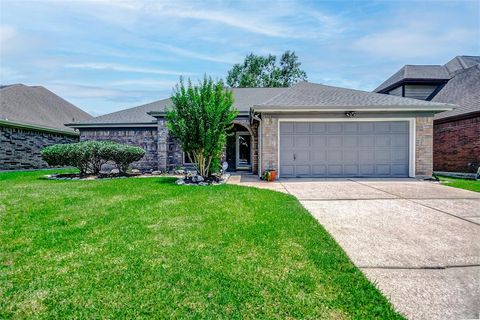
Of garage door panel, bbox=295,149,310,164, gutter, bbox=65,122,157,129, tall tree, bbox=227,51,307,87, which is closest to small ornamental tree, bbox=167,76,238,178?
garage door panel, bbox=295,149,310,164

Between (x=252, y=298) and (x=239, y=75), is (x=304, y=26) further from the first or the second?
(x=239, y=75)

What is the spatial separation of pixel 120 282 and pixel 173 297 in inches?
25.7

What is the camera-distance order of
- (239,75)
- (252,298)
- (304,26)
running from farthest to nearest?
1. (239,75)
2. (304,26)
3. (252,298)

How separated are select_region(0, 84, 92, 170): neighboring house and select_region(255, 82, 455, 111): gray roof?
13.6 metres

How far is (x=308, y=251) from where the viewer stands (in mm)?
3600

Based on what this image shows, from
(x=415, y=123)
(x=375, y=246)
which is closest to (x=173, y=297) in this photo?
(x=375, y=246)

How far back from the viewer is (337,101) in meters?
11.7

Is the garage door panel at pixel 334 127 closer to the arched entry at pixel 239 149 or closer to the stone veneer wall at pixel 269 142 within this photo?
the stone veneer wall at pixel 269 142

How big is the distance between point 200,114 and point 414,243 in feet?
24.9

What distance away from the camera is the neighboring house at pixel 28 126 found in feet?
48.8

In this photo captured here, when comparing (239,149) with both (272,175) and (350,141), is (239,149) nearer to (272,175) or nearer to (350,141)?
(272,175)

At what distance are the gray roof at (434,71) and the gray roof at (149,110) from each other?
815 cm

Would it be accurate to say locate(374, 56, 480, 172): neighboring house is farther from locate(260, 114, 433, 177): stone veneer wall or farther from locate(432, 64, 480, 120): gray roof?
locate(260, 114, 433, 177): stone veneer wall

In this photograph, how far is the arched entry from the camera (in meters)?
17.3
